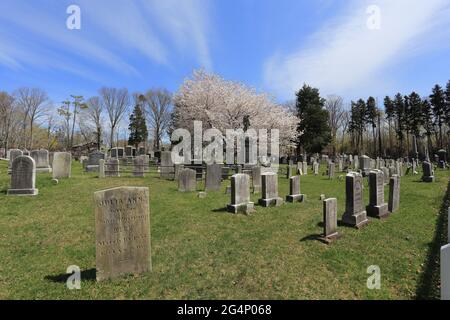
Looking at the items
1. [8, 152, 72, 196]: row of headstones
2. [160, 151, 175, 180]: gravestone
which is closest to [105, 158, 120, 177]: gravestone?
[160, 151, 175, 180]: gravestone

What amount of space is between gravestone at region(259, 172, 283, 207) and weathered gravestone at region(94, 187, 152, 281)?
583 centimetres

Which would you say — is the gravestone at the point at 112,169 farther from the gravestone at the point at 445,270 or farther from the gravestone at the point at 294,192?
the gravestone at the point at 445,270

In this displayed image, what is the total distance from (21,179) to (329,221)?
1050 centimetres

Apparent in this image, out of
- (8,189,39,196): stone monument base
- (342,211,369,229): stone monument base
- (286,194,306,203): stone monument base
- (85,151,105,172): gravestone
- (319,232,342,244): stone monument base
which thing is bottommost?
(319,232,342,244): stone monument base

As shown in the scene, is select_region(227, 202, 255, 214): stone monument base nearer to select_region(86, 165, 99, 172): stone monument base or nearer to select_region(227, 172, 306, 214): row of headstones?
select_region(227, 172, 306, 214): row of headstones

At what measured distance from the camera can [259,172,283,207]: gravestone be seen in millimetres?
9500

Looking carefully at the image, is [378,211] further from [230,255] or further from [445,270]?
[445,270]

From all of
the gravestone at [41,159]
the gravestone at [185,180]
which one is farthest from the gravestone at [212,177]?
the gravestone at [41,159]

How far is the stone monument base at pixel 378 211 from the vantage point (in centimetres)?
773

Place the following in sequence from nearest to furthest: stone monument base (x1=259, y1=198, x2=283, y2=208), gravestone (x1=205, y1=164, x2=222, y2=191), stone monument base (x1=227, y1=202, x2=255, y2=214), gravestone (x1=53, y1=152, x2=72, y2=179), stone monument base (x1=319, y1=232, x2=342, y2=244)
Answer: stone monument base (x1=319, y1=232, x2=342, y2=244) < stone monument base (x1=227, y1=202, x2=255, y2=214) < stone monument base (x1=259, y1=198, x2=283, y2=208) < gravestone (x1=205, y1=164, x2=222, y2=191) < gravestone (x1=53, y1=152, x2=72, y2=179)

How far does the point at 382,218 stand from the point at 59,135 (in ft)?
234

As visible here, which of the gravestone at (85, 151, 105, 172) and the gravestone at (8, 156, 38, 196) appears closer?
the gravestone at (8, 156, 38, 196)

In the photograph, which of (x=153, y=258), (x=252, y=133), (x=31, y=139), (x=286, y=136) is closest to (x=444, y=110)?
(x=286, y=136)

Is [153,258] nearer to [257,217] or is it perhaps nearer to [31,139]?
[257,217]
